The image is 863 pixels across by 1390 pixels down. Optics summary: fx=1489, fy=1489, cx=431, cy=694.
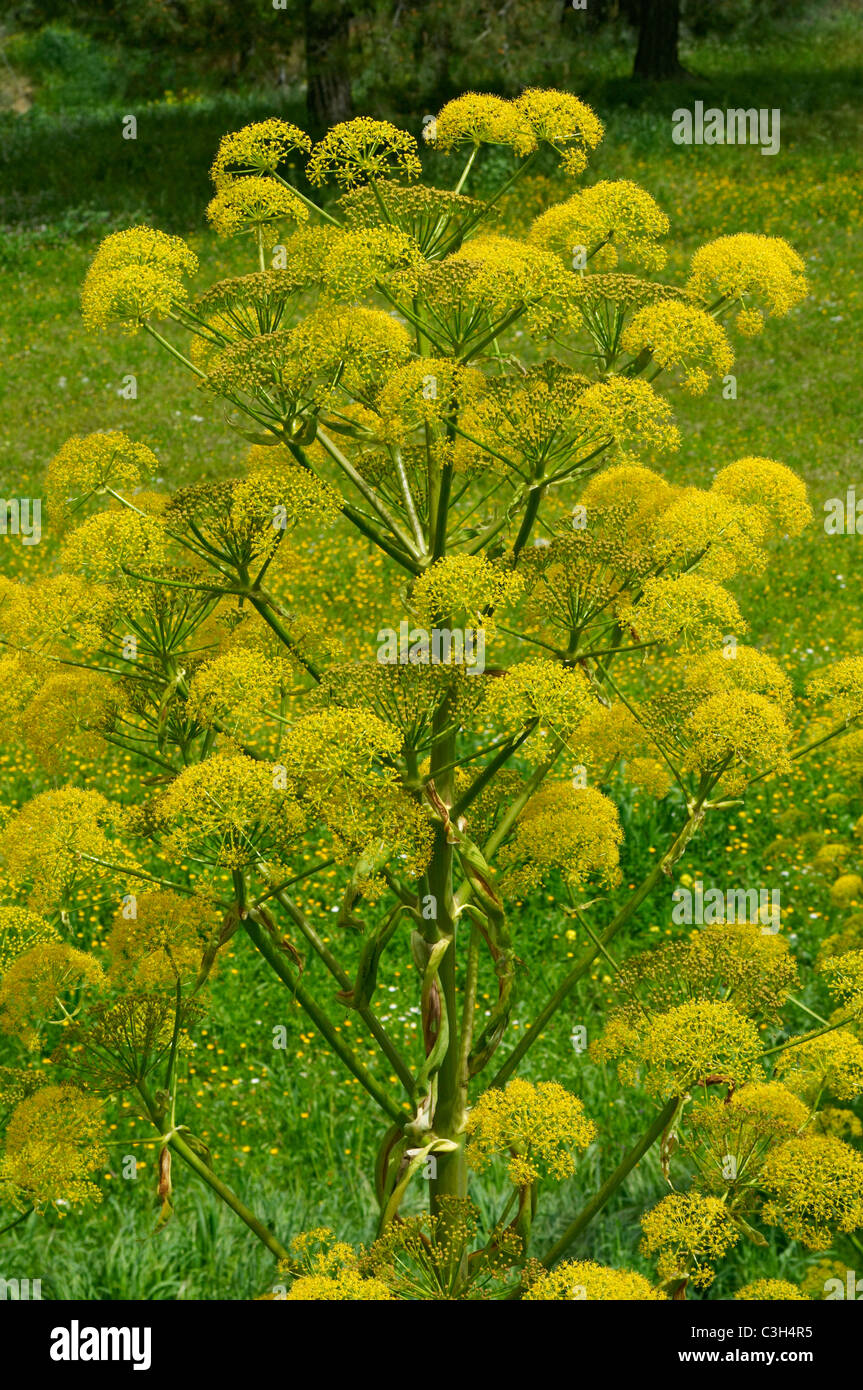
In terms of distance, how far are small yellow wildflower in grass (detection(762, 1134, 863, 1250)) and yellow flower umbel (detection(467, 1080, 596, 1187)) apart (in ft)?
1.56

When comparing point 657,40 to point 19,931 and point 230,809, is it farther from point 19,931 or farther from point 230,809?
point 230,809

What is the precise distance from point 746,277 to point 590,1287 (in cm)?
224

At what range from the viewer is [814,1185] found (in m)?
3.28

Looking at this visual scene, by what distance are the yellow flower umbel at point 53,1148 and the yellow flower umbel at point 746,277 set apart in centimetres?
240

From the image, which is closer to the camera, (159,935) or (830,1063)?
(830,1063)

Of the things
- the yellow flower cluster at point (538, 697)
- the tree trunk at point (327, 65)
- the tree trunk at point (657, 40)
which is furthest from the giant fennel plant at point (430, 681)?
the tree trunk at point (657, 40)

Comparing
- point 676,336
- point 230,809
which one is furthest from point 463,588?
point 676,336

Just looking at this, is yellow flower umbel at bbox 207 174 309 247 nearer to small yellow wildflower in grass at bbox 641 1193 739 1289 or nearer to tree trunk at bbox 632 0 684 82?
small yellow wildflower in grass at bbox 641 1193 739 1289

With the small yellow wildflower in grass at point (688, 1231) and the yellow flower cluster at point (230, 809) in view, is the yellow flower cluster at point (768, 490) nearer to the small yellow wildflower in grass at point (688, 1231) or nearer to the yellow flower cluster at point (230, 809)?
the yellow flower cluster at point (230, 809)

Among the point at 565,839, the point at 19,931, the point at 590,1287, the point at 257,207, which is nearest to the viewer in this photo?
the point at 590,1287

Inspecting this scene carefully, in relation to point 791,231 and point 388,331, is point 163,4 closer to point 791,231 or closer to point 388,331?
point 791,231

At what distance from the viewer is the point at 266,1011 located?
7555 millimetres

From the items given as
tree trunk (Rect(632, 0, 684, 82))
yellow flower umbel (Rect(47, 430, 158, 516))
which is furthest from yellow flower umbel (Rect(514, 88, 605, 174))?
tree trunk (Rect(632, 0, 684, 82))

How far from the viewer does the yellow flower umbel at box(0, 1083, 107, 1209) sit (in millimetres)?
3363
